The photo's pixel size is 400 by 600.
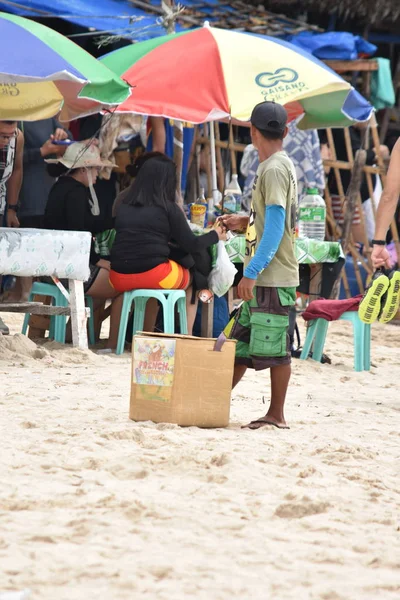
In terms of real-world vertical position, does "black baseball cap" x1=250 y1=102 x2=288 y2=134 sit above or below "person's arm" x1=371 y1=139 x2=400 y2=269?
above

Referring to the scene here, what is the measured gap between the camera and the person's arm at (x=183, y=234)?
6785 mm

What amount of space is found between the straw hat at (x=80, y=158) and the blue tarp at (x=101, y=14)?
6.53ft

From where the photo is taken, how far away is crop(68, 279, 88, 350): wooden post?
22.0 ft

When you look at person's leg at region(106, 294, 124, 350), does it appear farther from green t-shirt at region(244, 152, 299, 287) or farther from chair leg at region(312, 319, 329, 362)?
green t-shirt at region(244, 152, 299, 287)

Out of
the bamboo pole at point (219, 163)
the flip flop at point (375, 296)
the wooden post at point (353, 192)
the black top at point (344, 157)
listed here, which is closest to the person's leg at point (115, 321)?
the flip flop at point (375, 296)

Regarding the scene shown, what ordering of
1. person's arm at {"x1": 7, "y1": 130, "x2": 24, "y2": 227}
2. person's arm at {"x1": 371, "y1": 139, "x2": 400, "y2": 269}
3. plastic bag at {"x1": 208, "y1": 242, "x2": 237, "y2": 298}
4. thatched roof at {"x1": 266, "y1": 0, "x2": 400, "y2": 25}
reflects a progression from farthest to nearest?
thatched roof at {"x1": 266, "y1": 0, "x2": 400, "y2": 25} < person's arm at {"x1": 7, "y1": 130, "x2": 24, "y2": 227} < plastic bag at {"x1": 208, "y1": 242, "x2": 237, "y2": 298} < person's arm at {"x1": 371, "y1": 139, "x2": 400, "y2": 269}

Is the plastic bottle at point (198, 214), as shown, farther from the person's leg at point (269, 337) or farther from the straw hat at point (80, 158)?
the person's leg at point (269, 337)

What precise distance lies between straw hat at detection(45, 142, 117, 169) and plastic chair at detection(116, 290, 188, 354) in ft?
3.36

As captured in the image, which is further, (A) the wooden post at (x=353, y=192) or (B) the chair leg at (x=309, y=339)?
(A) the wooden post at (x=353, y=192)

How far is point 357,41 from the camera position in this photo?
36.1 ft

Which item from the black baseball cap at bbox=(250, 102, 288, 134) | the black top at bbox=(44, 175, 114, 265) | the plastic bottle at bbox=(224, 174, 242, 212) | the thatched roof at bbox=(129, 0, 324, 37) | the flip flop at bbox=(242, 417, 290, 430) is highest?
the thatched roof at bbox=(129, 0, 324, 37)

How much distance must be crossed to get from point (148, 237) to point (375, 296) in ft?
6.50

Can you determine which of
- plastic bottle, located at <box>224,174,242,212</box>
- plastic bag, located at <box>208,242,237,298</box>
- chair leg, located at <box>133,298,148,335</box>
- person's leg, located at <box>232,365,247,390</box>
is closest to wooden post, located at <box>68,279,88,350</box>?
chair leg, located at <box>133,298,148,335</box>

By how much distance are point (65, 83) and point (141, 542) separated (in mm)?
4832
